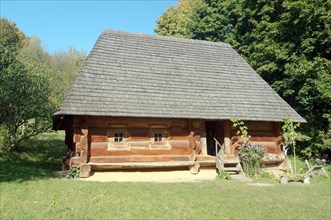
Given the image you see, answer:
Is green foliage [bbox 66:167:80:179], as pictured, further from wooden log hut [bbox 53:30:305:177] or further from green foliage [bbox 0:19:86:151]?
green foliage [bbox 0:19:86:151]

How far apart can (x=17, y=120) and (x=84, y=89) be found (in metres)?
5.73

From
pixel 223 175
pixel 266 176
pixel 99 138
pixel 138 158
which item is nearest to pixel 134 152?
pixel 138 158

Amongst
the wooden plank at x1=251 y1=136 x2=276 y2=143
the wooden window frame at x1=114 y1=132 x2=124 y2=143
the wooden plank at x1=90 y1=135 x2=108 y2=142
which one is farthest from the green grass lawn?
the wooden plank at x1=251 y1=136 x2=276 y2=143

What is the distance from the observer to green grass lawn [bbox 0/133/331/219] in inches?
262

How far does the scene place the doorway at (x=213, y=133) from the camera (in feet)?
46.6

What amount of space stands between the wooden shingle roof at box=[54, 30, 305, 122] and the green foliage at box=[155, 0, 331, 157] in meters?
2.77

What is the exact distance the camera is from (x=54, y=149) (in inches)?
765

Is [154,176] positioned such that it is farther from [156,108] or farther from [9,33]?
[9,33]

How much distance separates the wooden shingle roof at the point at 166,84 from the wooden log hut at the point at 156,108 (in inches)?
1.6

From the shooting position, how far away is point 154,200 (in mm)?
7684

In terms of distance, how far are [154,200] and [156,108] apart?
16.0 ft

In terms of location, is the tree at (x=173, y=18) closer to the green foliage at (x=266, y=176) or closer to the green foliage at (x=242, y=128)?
the green foliage at (x=242, y=128)

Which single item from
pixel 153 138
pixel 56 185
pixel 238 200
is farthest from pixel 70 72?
pixel 238 200

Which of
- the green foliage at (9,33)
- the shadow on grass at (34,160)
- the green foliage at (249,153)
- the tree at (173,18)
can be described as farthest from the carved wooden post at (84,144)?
the green foliage at (9,33)
